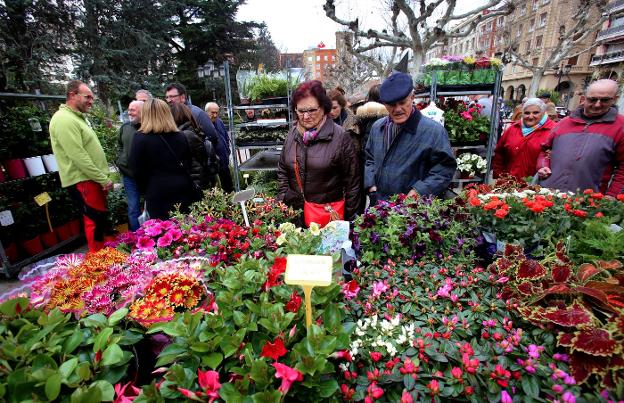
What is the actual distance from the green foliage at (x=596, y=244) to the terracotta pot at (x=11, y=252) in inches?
222

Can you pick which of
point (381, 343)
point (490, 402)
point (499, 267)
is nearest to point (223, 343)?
point (381, 343)

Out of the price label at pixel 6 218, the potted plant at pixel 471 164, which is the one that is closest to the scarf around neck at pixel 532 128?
the potted plant at pixel 471 164

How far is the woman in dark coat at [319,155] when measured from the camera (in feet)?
8.30

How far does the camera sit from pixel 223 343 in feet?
3.22

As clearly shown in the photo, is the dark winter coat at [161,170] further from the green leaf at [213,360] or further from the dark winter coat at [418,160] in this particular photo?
the green leaf at [213,360]

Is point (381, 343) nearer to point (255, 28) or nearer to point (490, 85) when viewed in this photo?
point (490, 85)

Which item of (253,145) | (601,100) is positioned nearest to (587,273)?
(601,100)

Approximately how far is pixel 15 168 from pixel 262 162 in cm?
376

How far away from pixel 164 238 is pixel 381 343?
1320 mm

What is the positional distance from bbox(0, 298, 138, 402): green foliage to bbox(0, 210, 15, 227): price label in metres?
3.61

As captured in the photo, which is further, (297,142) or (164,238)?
(297,142)

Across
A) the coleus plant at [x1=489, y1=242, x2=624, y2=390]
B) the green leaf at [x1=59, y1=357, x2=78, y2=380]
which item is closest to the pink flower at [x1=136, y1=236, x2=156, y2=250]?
the green leaf at [x1=59, y1=357, x2=78, y2=380]

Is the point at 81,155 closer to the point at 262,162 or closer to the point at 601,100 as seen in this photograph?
the point at 262,162

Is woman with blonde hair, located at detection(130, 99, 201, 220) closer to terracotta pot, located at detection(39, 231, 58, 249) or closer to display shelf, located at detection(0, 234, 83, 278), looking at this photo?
display shelf, located at detection(0, 234, 83, 278)
